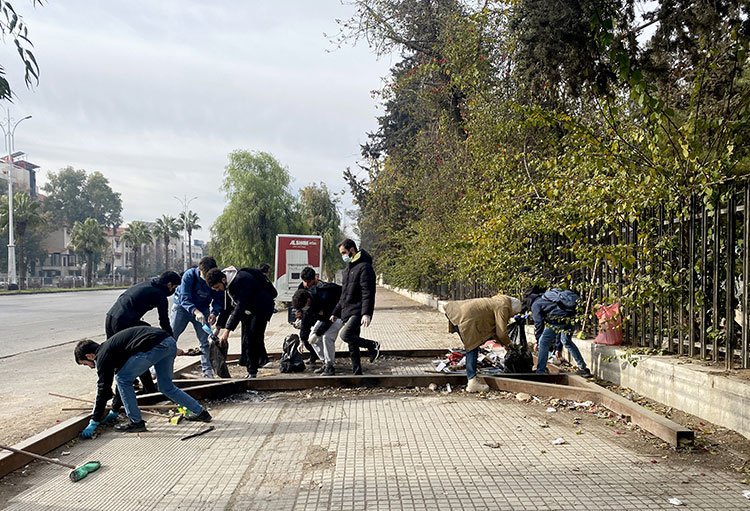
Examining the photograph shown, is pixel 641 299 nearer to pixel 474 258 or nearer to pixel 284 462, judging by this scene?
pixel 284 462

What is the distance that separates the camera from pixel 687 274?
669 centimetres

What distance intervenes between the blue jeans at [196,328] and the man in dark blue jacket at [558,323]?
4504 mm

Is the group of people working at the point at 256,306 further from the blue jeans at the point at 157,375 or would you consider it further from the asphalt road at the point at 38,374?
the asphalt road at the point at 38,374

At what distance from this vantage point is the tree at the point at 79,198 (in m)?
117

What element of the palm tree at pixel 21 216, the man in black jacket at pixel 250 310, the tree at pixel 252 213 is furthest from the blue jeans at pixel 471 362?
the palm tree at pixel 21 216

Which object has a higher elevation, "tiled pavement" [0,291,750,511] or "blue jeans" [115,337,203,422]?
"blue jeans" [115,337,203,422]

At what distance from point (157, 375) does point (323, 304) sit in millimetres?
3135

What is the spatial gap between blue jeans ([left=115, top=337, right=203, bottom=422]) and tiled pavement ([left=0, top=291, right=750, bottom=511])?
246 mm

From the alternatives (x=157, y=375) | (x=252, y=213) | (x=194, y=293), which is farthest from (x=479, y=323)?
(x=252, y=213)

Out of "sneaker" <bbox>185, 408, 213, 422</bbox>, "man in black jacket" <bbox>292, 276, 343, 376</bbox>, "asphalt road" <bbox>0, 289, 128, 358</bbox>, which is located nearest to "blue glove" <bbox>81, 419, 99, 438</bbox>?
"sneaker" <bbox>185, 408, 213, 422</bbox>

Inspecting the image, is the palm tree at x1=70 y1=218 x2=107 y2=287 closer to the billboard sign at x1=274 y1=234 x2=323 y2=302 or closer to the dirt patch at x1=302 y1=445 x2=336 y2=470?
the billboard sign at x1=274 y1=234 x2=323 y2=302

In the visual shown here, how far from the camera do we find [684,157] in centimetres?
662

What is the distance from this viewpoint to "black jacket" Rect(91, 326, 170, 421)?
581 cm

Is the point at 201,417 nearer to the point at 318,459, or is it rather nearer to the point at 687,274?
the point at 318,459
